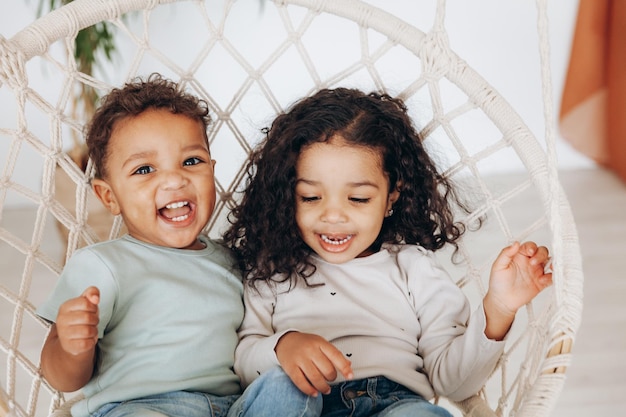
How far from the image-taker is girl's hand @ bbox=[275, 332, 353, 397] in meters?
0.89

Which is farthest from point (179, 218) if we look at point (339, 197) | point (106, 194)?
point (339, 197)

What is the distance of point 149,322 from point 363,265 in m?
0.31

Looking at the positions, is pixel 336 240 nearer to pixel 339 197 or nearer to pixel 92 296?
pixel 339 197

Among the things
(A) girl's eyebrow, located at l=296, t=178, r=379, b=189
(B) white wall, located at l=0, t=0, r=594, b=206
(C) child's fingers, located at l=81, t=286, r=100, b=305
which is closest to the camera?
(C) child's fingers, located at l=81, t=286, r=100, b=305

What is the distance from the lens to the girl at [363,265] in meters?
0.99

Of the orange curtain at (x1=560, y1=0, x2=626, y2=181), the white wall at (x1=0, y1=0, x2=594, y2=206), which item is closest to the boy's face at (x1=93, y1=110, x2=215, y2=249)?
the white wall at (x1=0, y1=0, x2=594, y2=206)

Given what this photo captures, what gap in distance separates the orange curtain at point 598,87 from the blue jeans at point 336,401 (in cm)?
180

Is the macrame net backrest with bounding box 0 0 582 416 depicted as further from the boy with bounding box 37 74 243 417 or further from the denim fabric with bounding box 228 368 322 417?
the denim fabric with bounding box 228 368 322 417

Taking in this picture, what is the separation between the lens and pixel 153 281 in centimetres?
102

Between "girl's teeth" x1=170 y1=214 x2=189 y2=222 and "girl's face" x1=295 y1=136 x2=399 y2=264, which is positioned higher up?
"girl's face" x1=295 y1=136 x2=399 y2=264

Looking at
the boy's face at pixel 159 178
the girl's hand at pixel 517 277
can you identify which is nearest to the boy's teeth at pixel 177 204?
the boy's face at pixel 159 178

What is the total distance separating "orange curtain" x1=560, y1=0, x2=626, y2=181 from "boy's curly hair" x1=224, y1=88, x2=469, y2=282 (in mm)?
1543

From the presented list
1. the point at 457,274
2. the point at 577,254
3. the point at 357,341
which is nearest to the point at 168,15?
the point at 457,274

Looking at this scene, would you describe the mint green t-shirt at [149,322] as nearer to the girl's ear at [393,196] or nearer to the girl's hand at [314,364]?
the girl's hand at [314,364]
